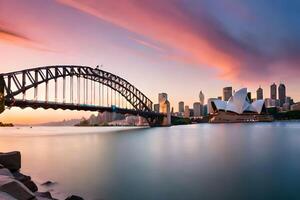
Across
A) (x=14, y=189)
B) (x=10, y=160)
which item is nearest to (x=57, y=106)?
(x=10, y=160)

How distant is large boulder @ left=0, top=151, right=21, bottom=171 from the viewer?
20353 mm

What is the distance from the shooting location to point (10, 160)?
2105 cm

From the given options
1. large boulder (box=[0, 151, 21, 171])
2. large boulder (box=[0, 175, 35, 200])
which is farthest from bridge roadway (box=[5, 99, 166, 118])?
large boulder (box=[0, 175, 35, 200])

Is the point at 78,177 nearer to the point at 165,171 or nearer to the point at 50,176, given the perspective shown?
the point at 50,176

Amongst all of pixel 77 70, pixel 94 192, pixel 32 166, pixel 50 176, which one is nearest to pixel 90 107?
pixel 77 70

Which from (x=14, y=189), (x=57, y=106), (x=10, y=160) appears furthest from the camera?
(x=57, y=106)

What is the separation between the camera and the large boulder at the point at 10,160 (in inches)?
801

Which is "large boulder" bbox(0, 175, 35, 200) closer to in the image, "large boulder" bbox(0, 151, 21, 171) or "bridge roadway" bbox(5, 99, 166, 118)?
"large boulder" bbox(0, 151, 21, 171)

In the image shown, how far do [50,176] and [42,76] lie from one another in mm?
66640

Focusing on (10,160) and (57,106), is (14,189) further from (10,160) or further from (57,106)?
→ (57,106)

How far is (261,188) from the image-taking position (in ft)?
64.0

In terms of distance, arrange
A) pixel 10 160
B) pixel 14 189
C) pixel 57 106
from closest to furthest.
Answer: pixel 14 189 → pixel 10 160 → pixel 57 106

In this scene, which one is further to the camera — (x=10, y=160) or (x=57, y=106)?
(x=57, y=106)

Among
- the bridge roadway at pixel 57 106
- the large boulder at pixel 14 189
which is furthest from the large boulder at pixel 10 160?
the bridge roadway at pixel 57 106
